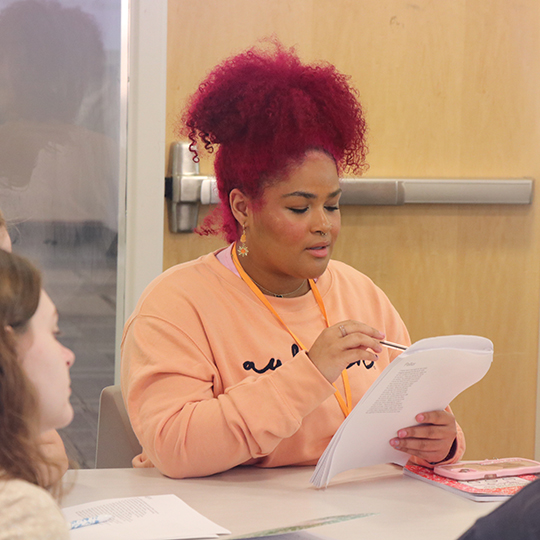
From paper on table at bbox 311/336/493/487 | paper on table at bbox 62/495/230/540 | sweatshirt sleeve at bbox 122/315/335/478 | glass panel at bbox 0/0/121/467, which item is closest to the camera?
paper on table at bbox 62/495/230/540

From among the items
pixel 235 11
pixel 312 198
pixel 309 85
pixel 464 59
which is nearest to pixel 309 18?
pixel 235 11

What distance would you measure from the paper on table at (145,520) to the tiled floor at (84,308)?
3.91 ft

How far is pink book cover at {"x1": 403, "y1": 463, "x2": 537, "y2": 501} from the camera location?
3.63 feet

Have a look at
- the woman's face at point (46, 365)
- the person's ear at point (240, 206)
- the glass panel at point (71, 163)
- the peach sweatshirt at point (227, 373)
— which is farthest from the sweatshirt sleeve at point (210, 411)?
the glass panel at point (71, 163)

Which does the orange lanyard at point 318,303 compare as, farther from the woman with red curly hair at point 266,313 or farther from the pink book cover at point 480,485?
the pink book cover at point 480,485

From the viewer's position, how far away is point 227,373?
4.29 feet

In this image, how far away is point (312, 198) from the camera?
4.57 ft

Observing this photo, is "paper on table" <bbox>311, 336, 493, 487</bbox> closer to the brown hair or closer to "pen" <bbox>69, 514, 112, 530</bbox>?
"pen" <bbox>69, 514, 112, 530</bbox>

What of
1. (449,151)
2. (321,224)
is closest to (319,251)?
(321,224)

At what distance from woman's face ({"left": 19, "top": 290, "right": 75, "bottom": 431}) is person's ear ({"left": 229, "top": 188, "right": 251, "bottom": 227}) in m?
0.74

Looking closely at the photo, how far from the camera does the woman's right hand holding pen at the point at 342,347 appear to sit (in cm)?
119

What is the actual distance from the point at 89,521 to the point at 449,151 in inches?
71.5

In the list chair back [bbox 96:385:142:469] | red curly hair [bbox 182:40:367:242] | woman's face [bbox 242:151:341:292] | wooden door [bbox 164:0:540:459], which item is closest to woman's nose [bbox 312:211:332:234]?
woman's face [bbox 242:151:341:292]

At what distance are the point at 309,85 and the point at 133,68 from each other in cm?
86
